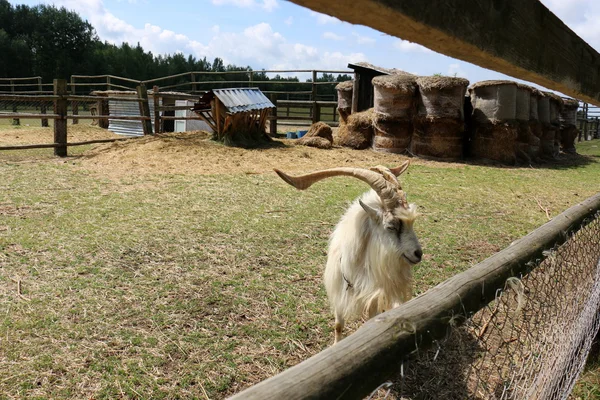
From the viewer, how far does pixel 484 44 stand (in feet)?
3.89

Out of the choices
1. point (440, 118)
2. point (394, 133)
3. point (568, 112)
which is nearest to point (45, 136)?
point (394, 133)

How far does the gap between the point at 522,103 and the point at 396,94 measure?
340 centimetres

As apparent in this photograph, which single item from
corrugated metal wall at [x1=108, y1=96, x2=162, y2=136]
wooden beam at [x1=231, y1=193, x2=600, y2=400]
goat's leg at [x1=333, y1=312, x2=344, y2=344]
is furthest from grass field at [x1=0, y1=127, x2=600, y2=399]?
corrugated metal wall at [x1=108, y1=96, x2=162, y2=136]

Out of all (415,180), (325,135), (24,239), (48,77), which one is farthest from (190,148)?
(48,77)

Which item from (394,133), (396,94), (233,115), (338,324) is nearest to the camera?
(338,324)

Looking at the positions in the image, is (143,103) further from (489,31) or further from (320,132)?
(489,31)

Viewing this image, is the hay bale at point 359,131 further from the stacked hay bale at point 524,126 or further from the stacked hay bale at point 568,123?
the stacked hay bale at point 568,123

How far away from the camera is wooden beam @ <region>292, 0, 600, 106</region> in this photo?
89cm

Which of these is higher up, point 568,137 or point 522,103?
point 522,103

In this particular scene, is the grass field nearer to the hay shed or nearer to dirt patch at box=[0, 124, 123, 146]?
dirt patch at box=[0, 124, 123, 146]

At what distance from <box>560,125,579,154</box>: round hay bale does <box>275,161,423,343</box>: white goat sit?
15.4 m

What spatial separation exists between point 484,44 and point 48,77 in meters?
43.4

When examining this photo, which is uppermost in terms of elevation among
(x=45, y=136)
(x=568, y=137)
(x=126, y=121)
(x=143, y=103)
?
(x=143, y=103)

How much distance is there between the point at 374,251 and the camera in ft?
9.77
